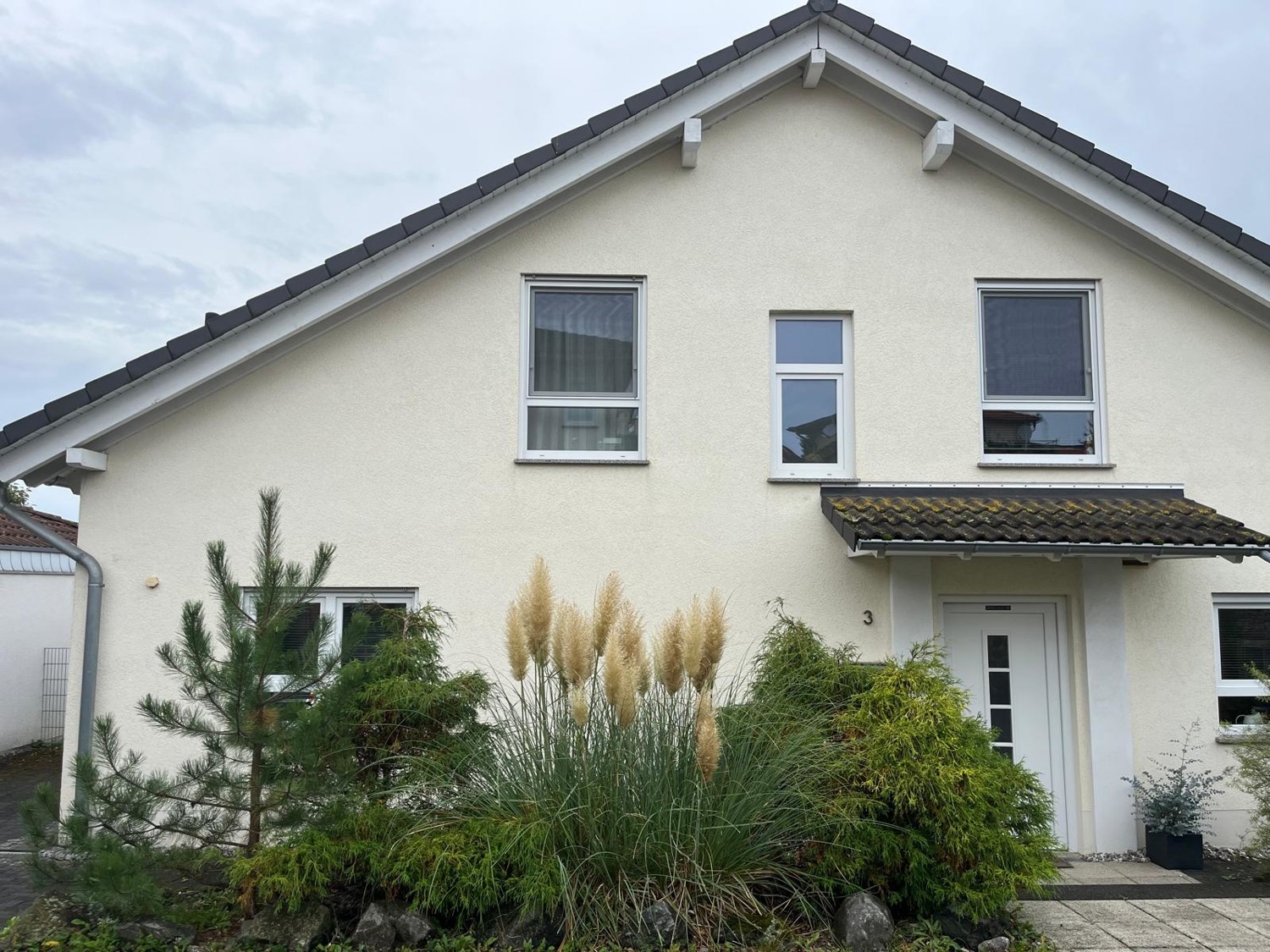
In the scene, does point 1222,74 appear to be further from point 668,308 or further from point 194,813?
point 194,813

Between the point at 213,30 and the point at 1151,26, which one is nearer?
the point at 213,30

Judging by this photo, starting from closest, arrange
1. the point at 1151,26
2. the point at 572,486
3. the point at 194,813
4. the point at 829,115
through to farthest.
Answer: the point at 194,813 < the point at 572,486 < the point at 829,115 < the point at 1151,26

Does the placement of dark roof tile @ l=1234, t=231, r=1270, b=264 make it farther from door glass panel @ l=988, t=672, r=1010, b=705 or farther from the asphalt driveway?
the asphalt driveway

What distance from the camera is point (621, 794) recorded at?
223 inches

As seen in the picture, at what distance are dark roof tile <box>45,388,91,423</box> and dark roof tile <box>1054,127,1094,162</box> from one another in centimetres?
835

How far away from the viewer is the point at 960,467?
8648 millimetres

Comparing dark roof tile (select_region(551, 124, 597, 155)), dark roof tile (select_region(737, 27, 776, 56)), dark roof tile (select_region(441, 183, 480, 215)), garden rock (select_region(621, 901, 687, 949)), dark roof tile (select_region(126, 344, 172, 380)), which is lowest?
garden rock (select_region(621, 901, 687, 949))

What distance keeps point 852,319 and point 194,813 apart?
6478 mm

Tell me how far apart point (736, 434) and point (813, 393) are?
0.86m

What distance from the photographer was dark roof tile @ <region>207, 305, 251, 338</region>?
7.82 meters

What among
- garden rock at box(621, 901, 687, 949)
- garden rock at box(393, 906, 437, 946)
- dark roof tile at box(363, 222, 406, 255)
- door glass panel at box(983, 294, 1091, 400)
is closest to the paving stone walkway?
garden rock at box(621, 901, 687, 949)

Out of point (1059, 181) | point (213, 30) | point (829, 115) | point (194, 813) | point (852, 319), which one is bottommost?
point (194, 813)

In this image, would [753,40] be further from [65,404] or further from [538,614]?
[65,404]

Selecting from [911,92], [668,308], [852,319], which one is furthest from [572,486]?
[911,92]
